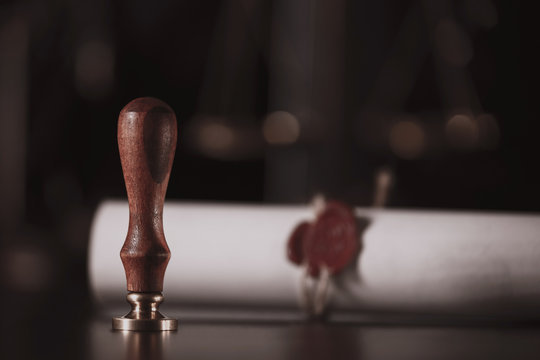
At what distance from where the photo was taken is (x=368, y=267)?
25.7 inches

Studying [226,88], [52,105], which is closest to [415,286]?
[226,88]

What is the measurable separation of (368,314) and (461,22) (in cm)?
136

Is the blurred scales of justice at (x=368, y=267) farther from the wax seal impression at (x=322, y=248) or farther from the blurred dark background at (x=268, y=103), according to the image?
the blurred dark background at (x=268, y=103)

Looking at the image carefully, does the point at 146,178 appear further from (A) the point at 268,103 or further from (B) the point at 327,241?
(A) the point at 268,103

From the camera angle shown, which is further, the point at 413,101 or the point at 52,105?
the point at 52,105

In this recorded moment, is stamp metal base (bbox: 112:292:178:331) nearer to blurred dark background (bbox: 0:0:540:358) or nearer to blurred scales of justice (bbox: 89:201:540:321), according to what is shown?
blurred scales of justice (bbox: 89:201:540:321)

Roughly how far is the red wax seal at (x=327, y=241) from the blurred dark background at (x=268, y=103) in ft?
3.82

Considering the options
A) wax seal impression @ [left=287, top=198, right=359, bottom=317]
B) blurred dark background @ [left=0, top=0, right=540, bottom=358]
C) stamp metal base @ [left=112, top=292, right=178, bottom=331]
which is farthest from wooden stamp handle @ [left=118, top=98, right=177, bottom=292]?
blurred dark background @ [left=0, top=0, right=540, bottom=358]

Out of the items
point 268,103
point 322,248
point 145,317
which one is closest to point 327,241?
point 322,248

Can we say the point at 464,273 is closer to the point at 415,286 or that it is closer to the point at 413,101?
the point at 415,286

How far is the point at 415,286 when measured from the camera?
0.65m

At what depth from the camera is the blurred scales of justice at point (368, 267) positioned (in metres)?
0.65

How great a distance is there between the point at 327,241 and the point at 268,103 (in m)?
1.40

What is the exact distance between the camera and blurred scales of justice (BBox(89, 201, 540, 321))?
2.12 ft
